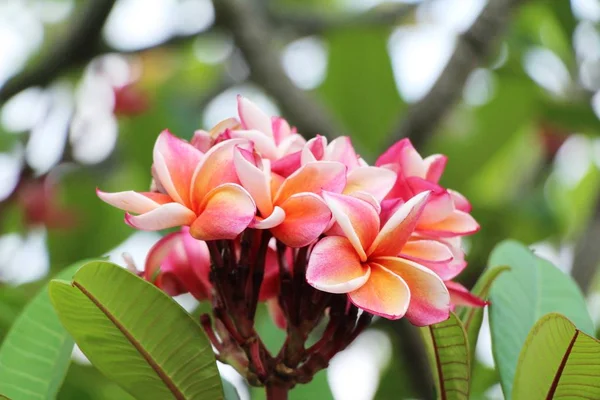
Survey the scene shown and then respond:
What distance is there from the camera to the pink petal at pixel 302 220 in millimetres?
474

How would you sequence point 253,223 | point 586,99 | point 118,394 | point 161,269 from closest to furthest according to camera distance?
1. point 253,223
2. point 161,269
3. point 118,394
4. point 586,99

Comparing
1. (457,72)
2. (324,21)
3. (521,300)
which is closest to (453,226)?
A: (521,300)

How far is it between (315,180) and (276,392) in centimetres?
15

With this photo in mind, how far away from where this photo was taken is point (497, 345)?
60 centimetres

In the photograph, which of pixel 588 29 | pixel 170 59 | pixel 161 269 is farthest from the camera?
pixel 170 59

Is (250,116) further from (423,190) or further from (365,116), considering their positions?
(365,116)

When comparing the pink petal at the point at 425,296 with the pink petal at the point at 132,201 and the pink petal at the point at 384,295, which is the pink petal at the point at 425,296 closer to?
the pink petal at the point at 384,295

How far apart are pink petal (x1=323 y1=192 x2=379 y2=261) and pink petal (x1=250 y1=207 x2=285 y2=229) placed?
0.10 feet

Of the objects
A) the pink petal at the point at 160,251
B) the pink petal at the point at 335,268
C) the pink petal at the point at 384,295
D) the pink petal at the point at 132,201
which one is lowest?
the pink petal at the point at 160,251

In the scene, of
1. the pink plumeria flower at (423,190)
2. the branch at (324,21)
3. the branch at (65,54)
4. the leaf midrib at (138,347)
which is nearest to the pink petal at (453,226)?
the pink plumeria flower at (423,190)

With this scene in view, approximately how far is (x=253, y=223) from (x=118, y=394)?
398 mm

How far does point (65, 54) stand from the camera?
4.78 ft

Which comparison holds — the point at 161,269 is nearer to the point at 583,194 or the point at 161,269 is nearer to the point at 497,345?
the point at 497,345

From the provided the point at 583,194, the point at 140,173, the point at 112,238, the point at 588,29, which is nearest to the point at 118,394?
the point at 112,238
